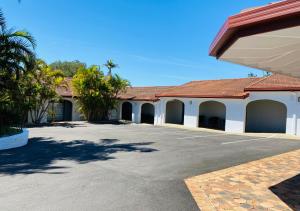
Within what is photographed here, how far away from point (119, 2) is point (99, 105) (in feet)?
45.9

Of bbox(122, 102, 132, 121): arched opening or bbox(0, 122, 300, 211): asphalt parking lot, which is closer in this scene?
bbox(0, 122, 300, 211): asphalt parking lot

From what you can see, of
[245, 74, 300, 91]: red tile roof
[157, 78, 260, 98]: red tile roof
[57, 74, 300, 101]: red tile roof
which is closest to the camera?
[245, 74, 300, 91]: red tile roof

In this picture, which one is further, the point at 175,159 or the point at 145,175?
the point at 175,159

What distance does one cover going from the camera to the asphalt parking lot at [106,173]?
5848 mm

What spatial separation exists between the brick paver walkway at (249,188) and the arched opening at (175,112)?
2080 cm

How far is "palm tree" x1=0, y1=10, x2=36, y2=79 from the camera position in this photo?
13.4 m

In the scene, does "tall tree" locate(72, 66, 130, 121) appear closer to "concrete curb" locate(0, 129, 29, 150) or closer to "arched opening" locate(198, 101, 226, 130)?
"arched opening" locate(198, 101, 226, 130)

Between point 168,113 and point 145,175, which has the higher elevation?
point 168,113

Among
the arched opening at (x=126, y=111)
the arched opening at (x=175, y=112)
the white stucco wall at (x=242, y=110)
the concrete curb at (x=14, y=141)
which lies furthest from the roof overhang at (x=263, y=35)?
the arched opening at (x=126, y=111)

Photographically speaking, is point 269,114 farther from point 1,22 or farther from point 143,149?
point 1,22

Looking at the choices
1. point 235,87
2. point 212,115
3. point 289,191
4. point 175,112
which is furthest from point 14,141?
point 175,112

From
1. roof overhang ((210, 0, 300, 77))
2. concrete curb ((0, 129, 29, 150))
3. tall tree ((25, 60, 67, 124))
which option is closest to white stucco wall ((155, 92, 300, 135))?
tall tree ((25, 60, 67, 124))

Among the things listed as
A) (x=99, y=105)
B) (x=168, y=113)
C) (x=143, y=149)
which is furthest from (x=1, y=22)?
(x=168, y=113)

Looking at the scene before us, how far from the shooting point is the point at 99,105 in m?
29.4
